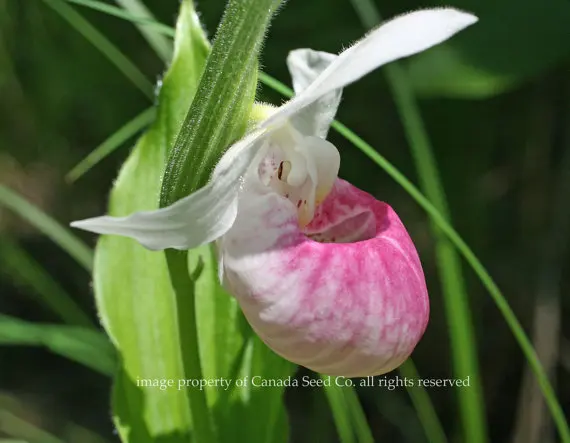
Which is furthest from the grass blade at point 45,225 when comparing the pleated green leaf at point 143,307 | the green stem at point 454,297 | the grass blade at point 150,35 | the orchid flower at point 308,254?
the green stem at point 454,297

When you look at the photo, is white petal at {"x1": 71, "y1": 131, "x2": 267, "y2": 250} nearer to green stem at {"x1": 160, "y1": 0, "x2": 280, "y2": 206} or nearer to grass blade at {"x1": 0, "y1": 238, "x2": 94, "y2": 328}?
green stem at {"x1": 160, "y1": 0, "x2": 280, "y2": 206}

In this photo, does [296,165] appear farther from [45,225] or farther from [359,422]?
[45,225]

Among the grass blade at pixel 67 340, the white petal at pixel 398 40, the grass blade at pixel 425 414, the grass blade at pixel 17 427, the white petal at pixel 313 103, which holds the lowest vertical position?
the grass blade at pixel 17 427

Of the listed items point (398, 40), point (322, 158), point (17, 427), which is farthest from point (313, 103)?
point (17, 427)

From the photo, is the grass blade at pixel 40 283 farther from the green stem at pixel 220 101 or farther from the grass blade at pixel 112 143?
the green stem at pixel 220 101

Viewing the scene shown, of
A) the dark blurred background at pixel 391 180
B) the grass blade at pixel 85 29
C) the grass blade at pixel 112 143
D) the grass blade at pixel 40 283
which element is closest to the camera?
Result: the grass blade at pixel 112 143

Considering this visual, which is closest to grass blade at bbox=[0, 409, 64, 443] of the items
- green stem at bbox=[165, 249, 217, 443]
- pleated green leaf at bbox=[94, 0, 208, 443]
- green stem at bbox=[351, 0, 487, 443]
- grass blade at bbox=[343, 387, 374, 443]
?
pleated green leaf at bbox=[94, 0, 208, 443]

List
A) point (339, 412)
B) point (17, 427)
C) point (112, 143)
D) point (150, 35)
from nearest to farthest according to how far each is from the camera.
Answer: point (339, 412), point (112, 143), point (150, 35), point (17, 427)

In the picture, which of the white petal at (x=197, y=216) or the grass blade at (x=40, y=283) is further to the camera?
the grass blade at (x=40, y=283)
